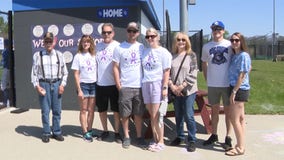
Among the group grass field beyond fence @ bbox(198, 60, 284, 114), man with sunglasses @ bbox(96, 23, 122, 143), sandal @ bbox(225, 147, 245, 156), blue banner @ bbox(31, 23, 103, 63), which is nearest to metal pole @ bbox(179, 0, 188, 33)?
blue banner @ bbox(31, 23, 103, 63)

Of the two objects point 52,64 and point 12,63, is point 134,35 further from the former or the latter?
point 12,63

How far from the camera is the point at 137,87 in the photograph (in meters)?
5.98

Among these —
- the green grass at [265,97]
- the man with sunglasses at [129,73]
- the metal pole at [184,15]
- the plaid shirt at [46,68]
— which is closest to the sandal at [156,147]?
the man with sunglasses at [129,73]

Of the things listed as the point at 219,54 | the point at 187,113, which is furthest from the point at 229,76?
the point at 187,113

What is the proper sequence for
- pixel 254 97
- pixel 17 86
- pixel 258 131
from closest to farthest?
pixel 258 131, pixel 17 86, pixel 254 97

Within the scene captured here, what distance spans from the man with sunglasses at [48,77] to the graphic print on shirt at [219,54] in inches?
94.4

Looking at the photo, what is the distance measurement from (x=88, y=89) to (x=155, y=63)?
129 cm

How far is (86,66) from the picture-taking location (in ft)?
20.9

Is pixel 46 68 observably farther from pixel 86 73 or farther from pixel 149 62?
pixel 149 62

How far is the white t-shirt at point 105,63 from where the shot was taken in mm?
6266

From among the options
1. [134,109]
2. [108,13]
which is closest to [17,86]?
[108,13]

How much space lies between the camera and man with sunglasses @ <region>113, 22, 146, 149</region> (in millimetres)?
5930

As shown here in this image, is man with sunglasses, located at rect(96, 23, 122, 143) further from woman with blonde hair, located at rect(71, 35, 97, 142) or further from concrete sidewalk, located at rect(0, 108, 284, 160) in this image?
concrete sidewalk, located at rect(0, 108, 284, 160)

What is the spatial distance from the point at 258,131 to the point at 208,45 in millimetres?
2228
